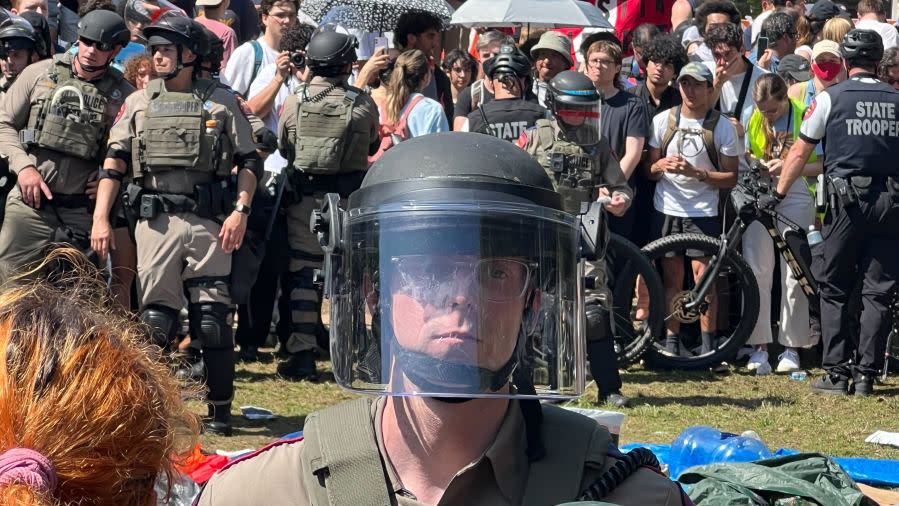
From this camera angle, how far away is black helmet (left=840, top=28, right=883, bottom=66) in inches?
324

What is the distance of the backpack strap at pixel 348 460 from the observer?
2146 mm

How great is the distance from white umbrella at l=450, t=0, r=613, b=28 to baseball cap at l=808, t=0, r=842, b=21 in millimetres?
3496

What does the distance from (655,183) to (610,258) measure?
2.77ft

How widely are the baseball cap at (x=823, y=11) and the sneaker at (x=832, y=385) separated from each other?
6.38 metres

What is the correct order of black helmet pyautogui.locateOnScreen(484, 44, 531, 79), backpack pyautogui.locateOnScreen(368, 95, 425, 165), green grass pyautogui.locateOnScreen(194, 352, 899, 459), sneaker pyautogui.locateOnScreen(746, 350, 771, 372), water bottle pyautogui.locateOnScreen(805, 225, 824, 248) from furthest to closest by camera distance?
sneaker pyautogui.locateOnScreen(746, 350, 771, 372)
backpack pyautogui.locateOnScreen(368, 95, 425, 165)
water bottle pyautogui.locateOnScreen(805, 225, 824, 248)
black helmet pyautogui.locateOnScreen(484, 44, 531, 79)
green grass pyautogui.locateOnScreen(194, 352, 899, 459)

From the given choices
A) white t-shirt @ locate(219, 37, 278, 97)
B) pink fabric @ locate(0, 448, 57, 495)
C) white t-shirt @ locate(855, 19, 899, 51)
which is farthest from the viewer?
white t-shirt @ locate(855, 19, 899, 51)

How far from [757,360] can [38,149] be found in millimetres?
4932

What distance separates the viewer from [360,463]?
217 cm

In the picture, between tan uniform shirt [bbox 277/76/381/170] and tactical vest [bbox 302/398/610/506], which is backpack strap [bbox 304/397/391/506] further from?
tan uniform shirt [bbox 277/76/381/170]

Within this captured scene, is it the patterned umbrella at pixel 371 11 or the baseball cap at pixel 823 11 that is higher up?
the baseball cap at pixel 823 11

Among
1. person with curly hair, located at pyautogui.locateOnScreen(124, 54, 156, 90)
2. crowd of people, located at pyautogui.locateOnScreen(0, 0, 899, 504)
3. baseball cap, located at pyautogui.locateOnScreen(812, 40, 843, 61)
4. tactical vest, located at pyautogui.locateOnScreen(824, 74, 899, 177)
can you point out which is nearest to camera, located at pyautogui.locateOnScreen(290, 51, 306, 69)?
crowd of people, located at pyautogui.locateOnScreen(0, 0, 899, 504)

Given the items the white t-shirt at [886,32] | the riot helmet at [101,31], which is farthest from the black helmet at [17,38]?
the white t-shirt at [886,32]

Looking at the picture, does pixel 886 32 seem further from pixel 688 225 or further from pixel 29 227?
pixel 29 227

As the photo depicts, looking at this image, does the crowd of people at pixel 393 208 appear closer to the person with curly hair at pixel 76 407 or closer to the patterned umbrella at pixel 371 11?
the person with curly hair at pixel 76 407
